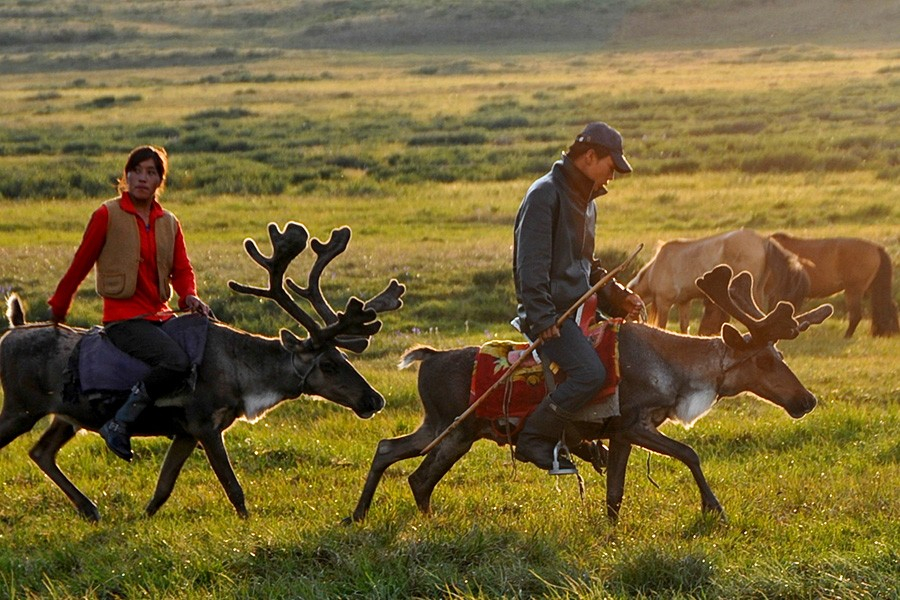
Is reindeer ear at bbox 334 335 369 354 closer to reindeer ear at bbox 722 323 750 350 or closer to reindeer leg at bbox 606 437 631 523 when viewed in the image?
reindeer leg at bbox 606 437 631 523

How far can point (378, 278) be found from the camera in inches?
746

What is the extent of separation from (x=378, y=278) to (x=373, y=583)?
12.8 metres

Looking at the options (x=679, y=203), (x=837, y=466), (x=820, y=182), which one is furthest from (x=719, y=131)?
(x=837, y=466)

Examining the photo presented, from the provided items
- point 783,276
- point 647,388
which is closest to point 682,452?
point 647,388

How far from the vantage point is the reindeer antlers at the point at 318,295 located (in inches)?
327

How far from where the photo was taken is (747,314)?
840 centimetres

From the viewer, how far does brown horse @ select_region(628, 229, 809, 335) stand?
1744 cm

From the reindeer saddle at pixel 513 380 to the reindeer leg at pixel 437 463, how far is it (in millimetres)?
195

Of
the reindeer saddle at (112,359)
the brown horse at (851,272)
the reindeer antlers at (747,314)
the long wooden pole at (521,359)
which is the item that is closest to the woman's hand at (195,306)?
the reindeer saddle at (112,359)

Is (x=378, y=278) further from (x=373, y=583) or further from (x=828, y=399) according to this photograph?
(x=373, y=583)

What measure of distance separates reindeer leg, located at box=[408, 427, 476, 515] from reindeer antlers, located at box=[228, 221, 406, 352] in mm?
839

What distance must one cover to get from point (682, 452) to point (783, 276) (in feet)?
33.5

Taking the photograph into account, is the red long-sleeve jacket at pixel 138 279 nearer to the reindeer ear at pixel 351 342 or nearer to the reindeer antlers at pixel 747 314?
the reindeer ear at pixel 351 342

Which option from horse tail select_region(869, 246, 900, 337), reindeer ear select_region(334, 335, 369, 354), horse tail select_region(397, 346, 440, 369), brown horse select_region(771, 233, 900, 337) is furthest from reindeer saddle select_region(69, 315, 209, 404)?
horse tail select_region(869, 246, 900, 337)
